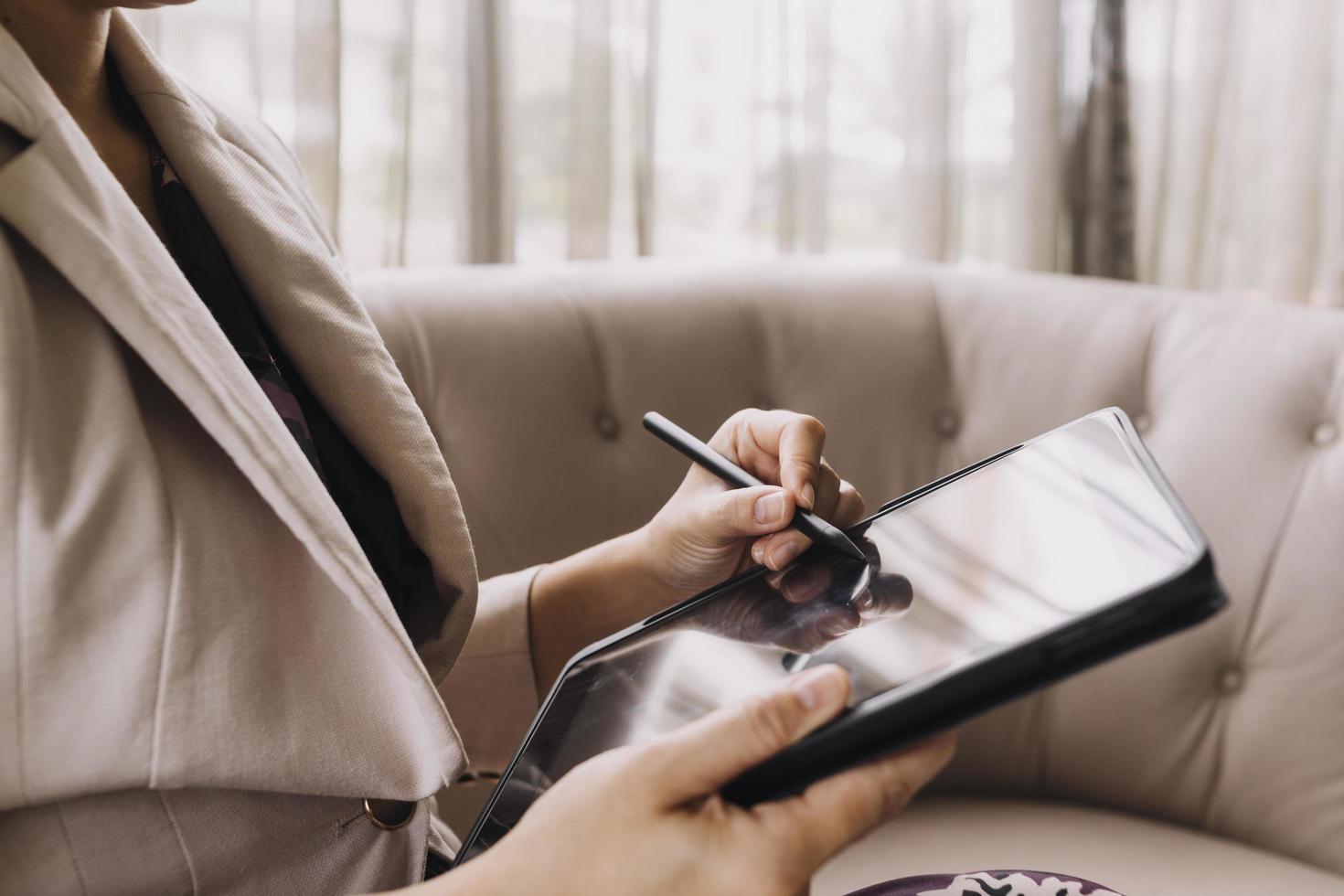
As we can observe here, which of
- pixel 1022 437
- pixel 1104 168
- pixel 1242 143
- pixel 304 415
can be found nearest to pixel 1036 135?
pixel 1104 168

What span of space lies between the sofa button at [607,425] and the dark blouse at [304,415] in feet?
1.28

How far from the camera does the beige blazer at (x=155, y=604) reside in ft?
1.19

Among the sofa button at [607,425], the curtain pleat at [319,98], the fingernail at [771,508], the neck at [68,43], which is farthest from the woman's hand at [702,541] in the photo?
the curtain pleat at [319,98]

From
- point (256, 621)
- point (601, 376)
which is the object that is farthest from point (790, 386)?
point (256, 621)

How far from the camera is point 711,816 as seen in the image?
32 cm

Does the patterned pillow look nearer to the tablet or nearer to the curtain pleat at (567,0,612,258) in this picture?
the tablet

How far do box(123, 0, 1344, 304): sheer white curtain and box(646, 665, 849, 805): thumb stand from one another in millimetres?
781

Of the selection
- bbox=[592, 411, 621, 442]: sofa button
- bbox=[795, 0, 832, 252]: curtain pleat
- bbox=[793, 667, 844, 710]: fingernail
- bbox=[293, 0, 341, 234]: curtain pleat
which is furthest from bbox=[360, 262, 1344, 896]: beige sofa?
bbox=[793, 667, 844, 710]: fingernail

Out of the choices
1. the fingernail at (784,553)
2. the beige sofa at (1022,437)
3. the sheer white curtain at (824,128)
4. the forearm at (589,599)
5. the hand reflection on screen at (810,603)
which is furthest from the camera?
the sheer white curtain at (824,128)

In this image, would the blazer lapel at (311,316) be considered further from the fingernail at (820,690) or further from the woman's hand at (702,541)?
the fingernail at (820,690)

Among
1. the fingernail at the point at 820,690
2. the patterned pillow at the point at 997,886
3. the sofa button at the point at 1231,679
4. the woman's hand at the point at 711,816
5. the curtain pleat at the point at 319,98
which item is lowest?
the sofa button at the point at 1231,679

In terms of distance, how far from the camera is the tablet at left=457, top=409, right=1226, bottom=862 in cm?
28

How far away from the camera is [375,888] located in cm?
47

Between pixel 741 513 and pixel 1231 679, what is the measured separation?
22.6 inches
